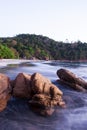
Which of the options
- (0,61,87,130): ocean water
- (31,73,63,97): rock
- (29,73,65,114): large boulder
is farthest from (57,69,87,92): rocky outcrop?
(31,73,63,97): rock

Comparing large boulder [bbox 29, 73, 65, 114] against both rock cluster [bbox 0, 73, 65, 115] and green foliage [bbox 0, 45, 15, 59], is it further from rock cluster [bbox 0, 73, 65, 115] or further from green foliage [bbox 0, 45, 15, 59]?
green foliage [bbox 0, 45, 15, 59]

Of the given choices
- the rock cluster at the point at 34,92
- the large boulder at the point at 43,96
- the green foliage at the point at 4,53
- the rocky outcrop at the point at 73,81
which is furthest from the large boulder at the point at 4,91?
the green foliage at the point at 4,53

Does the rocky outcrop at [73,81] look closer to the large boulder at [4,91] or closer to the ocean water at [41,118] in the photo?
the ocean water at [41,118]

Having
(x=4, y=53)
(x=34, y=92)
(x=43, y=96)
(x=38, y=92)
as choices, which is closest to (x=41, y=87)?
(x=38, y=92)

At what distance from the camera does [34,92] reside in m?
20.7

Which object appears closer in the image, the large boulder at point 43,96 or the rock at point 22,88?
the large boulder at point 43,96

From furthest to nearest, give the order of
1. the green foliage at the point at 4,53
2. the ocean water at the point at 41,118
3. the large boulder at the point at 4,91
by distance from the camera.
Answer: the green foliage at the point at 4,53 → the large boulder at the point at 4,91 → the ocean water at the point at 41,118

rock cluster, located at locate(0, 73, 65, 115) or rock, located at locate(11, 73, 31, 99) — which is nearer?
rock cluster, located at locate(0, 73, 65, 115)

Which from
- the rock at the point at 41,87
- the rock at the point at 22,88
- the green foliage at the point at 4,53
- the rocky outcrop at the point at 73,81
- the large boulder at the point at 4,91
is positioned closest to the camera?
the large boulder at the point at 4,91

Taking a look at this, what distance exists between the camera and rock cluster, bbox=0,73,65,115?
65.3ft

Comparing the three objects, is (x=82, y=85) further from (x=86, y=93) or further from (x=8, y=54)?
(x=8, y=54)

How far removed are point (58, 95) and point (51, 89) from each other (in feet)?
2.55

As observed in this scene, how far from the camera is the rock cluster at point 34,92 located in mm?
19897

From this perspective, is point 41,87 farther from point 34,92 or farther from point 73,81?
point 73,81
